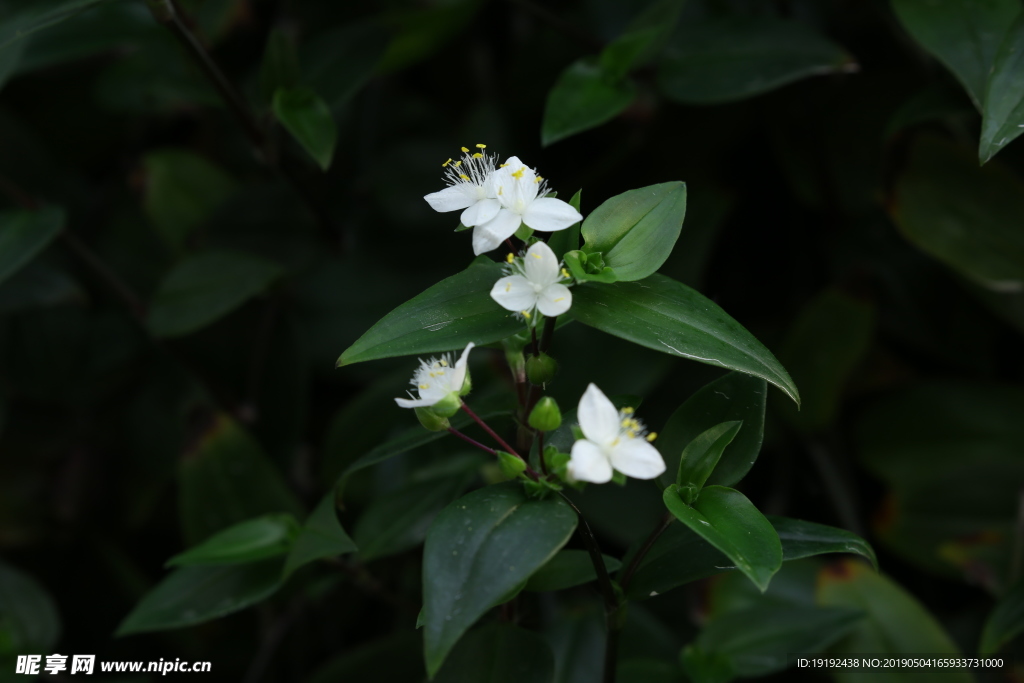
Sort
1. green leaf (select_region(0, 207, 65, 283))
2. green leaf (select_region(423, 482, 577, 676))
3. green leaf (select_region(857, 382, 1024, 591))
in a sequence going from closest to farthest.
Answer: green leaf (select_region(423, 482, 577, 676)), green leaf (select_region(0, 207, 65, 283)), green leaf (select_region(857, 382, 1024, 591))

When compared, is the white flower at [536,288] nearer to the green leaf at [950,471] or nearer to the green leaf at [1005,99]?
the green leaf at [1005,99]

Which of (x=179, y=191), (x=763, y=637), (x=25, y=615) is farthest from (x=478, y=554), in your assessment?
(x=179, y=191)

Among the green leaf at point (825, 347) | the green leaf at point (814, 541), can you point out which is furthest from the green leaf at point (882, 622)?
the green leaf at point (814, 541)

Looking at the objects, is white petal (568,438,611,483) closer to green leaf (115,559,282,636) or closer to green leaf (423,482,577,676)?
green leaf (423,482,577,676)

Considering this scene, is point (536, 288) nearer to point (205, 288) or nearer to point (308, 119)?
point (308, 119)

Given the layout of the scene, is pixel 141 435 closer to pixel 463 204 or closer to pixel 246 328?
pixel 246 328

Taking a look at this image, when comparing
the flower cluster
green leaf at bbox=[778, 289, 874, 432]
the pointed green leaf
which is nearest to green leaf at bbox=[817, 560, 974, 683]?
green leaf at bbox=[778, 289, 874, 432]

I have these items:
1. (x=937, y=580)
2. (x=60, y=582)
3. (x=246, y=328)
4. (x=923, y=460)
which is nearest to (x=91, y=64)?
(x=246, y=328)
